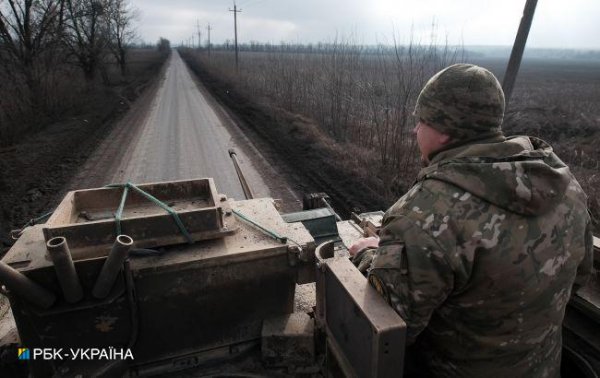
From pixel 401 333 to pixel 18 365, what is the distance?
2221 mm

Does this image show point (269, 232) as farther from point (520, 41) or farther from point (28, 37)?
point (28, 37)

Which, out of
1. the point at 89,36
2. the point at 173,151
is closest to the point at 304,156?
the point at 173,151

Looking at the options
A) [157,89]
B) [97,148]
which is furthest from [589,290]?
[157,89]

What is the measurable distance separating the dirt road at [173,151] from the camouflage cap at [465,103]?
19.4 feet

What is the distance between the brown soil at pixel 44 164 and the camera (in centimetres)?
719

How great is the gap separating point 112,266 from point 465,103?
178 cm

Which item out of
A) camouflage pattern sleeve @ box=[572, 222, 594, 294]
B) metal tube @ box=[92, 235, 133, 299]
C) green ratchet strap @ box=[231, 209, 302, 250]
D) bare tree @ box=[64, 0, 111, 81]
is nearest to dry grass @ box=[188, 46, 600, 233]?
camouflage pattern sleeve @ box=[572, 222, 594, 294]

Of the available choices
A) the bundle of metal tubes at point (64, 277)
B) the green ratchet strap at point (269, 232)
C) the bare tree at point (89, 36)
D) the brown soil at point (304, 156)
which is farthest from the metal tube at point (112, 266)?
the bare tree at point (89, 36)

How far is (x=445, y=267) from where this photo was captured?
1638 millimetres

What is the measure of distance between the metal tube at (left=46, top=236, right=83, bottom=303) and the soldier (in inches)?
54.7

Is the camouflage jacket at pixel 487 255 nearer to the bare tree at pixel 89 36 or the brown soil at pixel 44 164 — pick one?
the brown soil at pixel 44 164

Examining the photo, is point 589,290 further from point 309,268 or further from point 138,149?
point 138,149

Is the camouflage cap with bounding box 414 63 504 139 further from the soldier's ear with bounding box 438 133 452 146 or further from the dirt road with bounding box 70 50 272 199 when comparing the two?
the dirt road with bounding box 70 50 272 199

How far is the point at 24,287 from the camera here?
6.55ft
